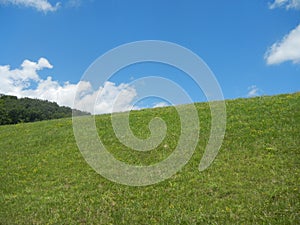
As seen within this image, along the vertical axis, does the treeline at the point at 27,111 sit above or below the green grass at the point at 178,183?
above

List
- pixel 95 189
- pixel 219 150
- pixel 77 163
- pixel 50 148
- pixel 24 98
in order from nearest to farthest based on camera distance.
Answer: pixel 95 189 → pixel 219 150 → pixel 77 163 → pixel 50 148 → pixel 24 98

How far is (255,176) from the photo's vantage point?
1470cm

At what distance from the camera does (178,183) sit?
50.0 feet

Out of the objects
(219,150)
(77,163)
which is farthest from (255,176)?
(77,163)

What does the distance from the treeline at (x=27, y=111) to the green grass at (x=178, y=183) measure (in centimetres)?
5985

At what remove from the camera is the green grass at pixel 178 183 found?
41.1 feet

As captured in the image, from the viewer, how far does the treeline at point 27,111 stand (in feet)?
267

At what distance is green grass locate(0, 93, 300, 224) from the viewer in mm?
12531

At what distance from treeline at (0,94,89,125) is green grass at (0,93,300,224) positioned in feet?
196

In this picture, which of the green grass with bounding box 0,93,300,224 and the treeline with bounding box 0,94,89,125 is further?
the treeline with bounding box 0,94,89,125

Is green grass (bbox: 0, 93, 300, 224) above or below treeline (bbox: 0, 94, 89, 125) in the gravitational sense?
below

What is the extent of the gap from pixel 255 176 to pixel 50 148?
1424cm

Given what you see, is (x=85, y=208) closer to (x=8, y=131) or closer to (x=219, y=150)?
(x=219, y=150)

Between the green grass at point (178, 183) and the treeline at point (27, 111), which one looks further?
the treeline at point (27, 111)
